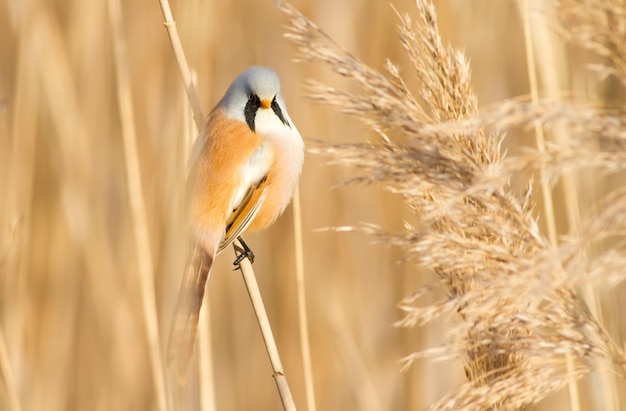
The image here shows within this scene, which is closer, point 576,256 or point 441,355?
point 576,256

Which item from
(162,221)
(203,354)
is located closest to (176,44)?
(203,354)

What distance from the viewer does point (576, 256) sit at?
32.0 inches

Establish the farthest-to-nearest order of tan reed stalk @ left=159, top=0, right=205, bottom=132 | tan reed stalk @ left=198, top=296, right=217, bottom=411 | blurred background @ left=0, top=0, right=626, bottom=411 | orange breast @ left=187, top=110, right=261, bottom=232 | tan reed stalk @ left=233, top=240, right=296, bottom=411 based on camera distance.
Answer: blurred background @ left=0, top=0, right=626, bottom=411 → orange breast @ left=187, top=110, right=261, bottom=232 → tan reed stalk @ left=198, top=296, right=217, bottom=411 → tan reed stalk @ left=159, top=0, right=205, bottom=132 → tan reed stalk @ left=233, top=240, right=296, bottom=411

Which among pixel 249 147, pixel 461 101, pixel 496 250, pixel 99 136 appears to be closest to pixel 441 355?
pixel 496 250

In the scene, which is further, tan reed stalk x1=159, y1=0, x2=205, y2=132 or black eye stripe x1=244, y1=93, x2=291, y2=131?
black eye stripe x1=244, y1=93, x2=291, y2=131

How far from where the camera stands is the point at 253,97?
168 centimetres

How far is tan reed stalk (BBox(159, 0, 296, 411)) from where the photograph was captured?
49.3 inches

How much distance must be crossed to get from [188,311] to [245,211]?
1.10 feet

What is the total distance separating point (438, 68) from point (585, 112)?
28 centimetres

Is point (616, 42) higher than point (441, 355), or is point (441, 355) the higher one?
point (616, 42)

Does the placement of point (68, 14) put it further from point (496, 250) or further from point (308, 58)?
point (496, 250)

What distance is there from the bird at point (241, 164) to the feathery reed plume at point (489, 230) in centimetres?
69

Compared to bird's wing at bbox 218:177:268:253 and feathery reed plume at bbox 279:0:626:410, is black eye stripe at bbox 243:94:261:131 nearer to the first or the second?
bird's wing at bbox 218:177:268:253

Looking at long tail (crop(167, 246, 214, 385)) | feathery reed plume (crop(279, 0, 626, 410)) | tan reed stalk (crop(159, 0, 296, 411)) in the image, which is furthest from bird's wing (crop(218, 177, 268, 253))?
feathery reed plume (crop(279, 0, 626, 410))
